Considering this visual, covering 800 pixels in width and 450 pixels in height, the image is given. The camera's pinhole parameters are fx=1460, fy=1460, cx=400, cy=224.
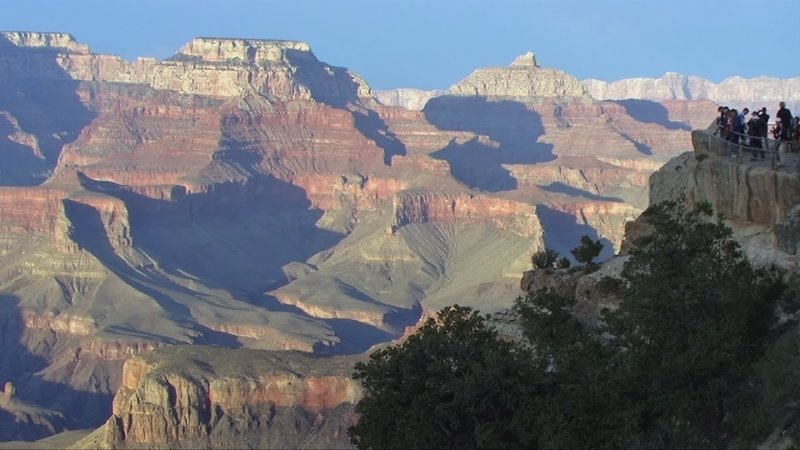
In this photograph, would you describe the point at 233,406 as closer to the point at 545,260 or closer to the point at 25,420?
the point at 25,420

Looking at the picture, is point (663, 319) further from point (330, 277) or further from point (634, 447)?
point (330, 277)

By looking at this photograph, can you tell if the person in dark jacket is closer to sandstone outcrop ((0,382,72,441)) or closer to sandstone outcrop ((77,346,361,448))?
sandstone outcrop ((77,346,361,448))

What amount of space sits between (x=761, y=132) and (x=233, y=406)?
46028 millimetres

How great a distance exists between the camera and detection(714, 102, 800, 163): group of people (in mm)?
36750

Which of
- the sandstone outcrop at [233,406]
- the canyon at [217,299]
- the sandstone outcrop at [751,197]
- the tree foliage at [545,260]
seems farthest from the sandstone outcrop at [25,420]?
the sandstone outcrop at [751,197]

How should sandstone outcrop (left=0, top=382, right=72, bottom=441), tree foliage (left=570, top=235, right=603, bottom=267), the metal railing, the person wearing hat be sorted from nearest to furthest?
the metal railing → the person wearing hat → tree foliage (left=570, top=235, right=603, bottom=267) → sandstone outcrop (left=0, top=382, right=72, bottom=441)

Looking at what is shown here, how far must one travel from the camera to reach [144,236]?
18812 centimetres

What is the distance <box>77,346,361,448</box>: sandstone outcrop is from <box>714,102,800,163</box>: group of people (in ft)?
127

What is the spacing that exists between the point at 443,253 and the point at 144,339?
6030 centimetres

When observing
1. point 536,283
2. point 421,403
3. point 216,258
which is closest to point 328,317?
point 216,258

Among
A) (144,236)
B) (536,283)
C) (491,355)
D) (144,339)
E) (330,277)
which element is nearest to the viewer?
(491,355)

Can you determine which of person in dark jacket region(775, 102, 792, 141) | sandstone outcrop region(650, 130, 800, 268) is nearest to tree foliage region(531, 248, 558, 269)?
sandstone outcrop region(650, 130, 800, 268)

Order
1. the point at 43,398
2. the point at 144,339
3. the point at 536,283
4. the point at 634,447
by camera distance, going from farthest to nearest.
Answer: the point at 144,339, the point at 43,398, the point at 536,283, the point at 634,447

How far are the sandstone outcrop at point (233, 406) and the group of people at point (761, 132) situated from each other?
38749mm
